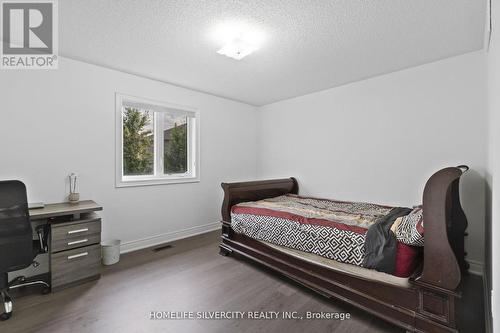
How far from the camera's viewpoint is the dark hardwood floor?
5.67ft

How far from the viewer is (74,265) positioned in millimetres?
2260

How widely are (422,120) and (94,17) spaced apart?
356 cm

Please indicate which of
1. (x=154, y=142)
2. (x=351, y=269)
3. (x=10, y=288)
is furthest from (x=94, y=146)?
(x=351, y=269)

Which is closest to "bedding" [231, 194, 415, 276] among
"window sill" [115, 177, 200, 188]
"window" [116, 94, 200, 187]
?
"window sill" [115, 177, 200, 188]

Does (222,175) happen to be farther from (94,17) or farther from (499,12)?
(499,12)

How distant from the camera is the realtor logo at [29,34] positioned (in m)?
1.85

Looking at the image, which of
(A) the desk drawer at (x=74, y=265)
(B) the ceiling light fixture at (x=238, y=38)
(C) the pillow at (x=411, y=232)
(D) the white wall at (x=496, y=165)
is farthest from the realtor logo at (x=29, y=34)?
(C) the pillow at (x=411, y=232)

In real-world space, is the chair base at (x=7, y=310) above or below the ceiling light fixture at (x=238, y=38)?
Answer: below

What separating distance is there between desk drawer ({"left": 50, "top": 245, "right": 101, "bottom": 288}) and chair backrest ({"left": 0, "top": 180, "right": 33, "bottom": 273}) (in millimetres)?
301

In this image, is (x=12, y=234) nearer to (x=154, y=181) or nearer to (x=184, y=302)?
(x=184, y=302)

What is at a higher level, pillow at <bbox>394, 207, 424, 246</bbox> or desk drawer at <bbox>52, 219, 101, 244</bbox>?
pillow at <bbox>394, 207, 424, 246</bbox>

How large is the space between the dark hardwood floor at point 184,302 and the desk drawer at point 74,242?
392mm

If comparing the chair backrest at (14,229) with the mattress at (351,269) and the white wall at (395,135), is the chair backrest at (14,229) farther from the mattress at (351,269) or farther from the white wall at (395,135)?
the white wall at (395,135)

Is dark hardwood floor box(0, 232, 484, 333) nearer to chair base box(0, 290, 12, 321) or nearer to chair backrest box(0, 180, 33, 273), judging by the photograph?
chair base box(0, 290, 12, 321)
